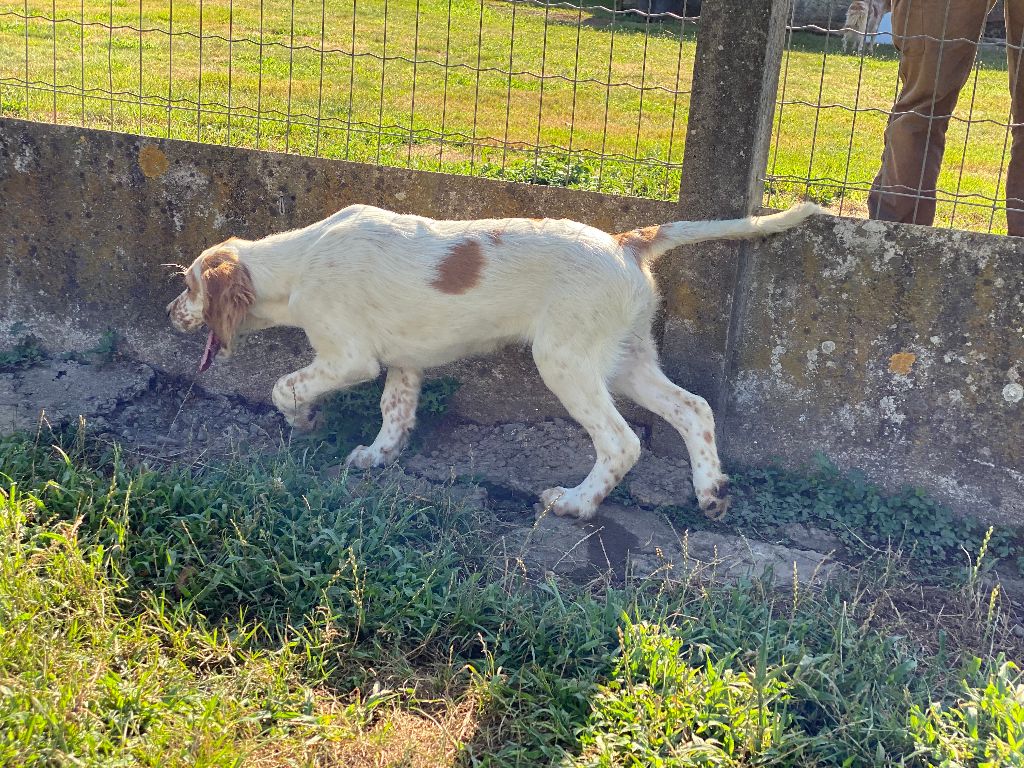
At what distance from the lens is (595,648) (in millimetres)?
3391

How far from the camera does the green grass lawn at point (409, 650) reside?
2947mm

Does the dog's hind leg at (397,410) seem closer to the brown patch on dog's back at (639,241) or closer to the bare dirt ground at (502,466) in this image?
the bare dirt ground at (502,466)

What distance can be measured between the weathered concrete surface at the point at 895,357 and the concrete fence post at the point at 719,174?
0.11 metres

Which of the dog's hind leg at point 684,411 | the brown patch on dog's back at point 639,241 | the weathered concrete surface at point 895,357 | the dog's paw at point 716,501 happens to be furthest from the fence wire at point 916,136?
the dog's paw at point 716,501

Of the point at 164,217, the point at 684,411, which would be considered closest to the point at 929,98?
the point at 684,411

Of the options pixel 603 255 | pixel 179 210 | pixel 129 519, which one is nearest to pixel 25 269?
pixel 179 210

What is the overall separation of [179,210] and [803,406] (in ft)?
9.72

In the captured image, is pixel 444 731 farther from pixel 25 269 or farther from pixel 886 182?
pixel 25 269

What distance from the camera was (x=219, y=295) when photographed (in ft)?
15.0

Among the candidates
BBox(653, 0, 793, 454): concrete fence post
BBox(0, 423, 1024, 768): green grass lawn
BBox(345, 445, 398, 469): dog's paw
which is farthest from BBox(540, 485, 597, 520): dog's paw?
BBox(345, 445, 398, 469): dog's paw

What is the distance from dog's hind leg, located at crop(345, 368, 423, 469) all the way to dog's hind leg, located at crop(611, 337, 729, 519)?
0.88 m

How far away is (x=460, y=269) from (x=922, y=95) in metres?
2.12

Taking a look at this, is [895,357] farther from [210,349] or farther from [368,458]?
[210,349]

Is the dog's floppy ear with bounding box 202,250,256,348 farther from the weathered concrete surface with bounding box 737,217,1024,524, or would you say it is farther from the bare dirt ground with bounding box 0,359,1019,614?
the weathered concrete surface with bounding box 737,217,1024,524
